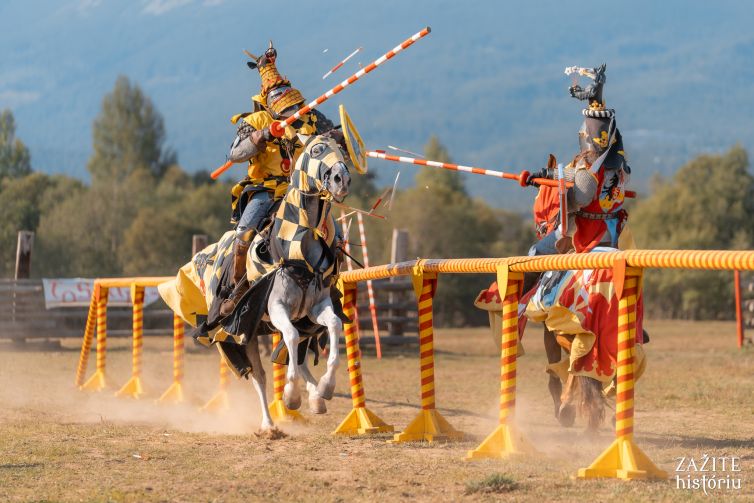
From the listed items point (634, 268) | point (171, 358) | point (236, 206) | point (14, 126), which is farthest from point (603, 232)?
point (14, 126)

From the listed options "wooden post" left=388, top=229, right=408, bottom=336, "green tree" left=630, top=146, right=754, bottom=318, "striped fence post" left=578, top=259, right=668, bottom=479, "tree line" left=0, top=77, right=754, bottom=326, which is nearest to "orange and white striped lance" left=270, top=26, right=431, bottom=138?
"striped fence post" left=578, top=259, right=668, bottom=479

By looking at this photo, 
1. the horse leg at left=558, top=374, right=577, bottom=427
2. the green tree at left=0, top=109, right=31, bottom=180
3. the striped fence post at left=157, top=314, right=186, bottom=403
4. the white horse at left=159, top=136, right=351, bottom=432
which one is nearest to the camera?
the white horse at left=159, top=136, right=351, bottom=432

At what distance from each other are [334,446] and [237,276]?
67.9 inches

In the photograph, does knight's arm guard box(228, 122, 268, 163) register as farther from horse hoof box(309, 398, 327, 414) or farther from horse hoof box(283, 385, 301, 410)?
horse hoof box(309, 398, 327, 414)

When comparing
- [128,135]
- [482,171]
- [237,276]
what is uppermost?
[128,135]

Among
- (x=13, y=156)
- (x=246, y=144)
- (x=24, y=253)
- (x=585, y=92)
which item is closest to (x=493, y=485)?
(x=585, y=92)

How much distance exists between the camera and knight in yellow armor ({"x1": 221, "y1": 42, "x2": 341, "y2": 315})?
33.0 feet

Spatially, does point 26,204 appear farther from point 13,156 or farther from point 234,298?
point 13,156

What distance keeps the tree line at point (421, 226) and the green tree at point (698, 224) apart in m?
0.05

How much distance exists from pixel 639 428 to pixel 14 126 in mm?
94098

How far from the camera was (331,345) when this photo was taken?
30.0 feet

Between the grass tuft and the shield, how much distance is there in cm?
287

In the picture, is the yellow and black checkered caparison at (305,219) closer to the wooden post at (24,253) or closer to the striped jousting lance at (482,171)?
the striped jousting lance at (482,171)

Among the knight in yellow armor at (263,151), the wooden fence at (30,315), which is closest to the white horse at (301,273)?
the knight in yellow armor at (263,151)
